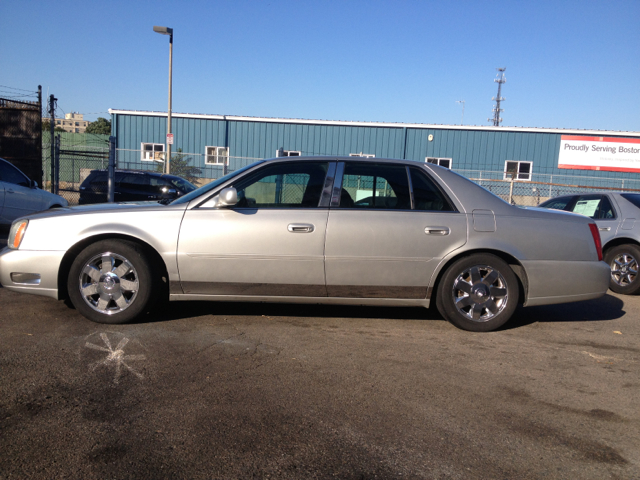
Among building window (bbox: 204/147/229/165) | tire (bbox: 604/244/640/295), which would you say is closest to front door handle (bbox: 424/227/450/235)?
tire (bbox: 604/244/640/295)

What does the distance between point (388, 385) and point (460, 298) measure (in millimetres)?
1625

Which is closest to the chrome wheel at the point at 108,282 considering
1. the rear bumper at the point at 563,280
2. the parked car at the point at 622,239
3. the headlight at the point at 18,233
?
the headlight at the point at 18,233

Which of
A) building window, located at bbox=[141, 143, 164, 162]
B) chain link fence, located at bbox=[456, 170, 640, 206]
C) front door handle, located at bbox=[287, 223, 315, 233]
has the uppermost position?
building window, located at bbox=[141, 143, 164, 162]

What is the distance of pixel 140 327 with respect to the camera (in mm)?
4566

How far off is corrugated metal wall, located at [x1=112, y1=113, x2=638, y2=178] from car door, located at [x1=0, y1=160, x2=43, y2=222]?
18.7 m

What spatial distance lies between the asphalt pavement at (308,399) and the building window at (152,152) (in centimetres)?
2515

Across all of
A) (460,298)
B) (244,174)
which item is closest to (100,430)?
(244,174)

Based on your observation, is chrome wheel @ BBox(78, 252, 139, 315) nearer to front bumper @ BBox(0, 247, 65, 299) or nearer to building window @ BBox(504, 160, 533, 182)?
front bumper @ BBox(0, 247, 65, 299)

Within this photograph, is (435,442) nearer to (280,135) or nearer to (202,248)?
(202,248)

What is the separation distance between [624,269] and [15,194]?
420 inches

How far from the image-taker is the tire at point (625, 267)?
288 inches

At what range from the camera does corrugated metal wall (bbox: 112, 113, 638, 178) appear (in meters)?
29.1

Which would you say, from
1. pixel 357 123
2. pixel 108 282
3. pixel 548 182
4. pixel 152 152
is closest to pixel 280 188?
pixel 108 282

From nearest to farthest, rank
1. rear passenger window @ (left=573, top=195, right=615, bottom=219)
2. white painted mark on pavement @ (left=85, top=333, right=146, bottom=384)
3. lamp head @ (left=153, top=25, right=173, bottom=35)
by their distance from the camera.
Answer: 1. white painted mark on pavement @ (left=85, top=333, right=146, bottom=384)
2. rear passenger window @ (left=573, top=195, right=615, bottom=219)
3. lamp head @ (left=153, top=25, right=173, bottom=35)
